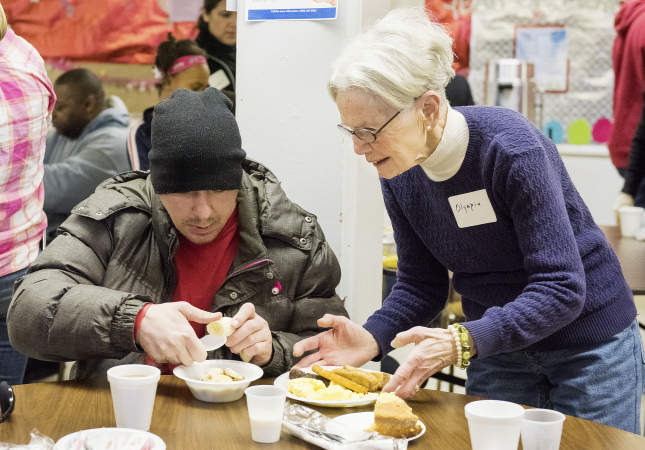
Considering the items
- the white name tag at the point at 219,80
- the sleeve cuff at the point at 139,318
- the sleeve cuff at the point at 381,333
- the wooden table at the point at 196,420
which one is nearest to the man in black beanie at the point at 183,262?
the sleeve cuff at the point at 139,318

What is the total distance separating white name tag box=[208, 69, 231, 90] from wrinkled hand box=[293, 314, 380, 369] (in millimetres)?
1630

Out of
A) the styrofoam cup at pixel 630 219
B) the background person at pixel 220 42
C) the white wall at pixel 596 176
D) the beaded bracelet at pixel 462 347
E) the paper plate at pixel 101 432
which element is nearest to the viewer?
the paper plate at pixel 101 432

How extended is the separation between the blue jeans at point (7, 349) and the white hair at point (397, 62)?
1255 millimetres

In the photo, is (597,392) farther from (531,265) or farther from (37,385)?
(37,385)

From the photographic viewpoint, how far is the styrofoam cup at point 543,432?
1.19 metres

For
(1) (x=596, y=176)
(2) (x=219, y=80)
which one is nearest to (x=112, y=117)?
(2) (x=219, y=80)

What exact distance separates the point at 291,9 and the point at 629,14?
2853 mm

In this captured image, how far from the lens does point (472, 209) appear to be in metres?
1.67

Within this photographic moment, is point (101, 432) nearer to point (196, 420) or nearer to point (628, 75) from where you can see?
point (196, 420)

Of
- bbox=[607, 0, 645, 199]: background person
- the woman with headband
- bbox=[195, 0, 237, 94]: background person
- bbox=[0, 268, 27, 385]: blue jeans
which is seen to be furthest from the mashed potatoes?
bbox=[607, 0, 645, 199]: background person

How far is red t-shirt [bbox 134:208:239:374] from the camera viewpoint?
6.42 ft

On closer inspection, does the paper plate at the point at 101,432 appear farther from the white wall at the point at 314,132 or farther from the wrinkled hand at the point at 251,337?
the white wall at the point at 314,132

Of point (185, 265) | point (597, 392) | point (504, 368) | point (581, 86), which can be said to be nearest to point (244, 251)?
point (185, 265)

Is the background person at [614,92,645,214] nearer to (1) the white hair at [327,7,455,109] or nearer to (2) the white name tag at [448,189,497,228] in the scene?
(2) the white name tag at [448,189,497,228]
